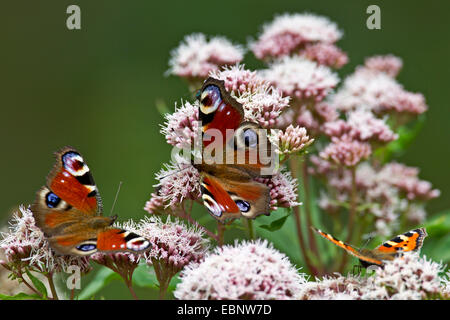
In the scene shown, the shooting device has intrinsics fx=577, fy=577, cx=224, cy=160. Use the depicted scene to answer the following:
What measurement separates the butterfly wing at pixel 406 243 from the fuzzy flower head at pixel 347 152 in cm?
89

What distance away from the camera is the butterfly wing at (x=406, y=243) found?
6.92 ft

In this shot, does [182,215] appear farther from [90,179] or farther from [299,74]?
[299,74]

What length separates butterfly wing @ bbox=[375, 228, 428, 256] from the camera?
2109 mm

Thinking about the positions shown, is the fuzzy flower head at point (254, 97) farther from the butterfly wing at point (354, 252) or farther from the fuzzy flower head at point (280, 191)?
the butterfly wing at point (354, 252)

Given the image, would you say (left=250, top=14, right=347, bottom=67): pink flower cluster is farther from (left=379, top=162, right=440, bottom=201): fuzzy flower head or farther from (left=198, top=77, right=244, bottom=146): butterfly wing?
(left=198, top=77, right=244, bottom=146): butterfly wing

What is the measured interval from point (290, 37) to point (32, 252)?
2.08 m

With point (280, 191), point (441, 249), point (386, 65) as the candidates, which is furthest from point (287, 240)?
point (386, 65)

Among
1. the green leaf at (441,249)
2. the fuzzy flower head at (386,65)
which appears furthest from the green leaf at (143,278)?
the fuzzy flower head at (386,65)

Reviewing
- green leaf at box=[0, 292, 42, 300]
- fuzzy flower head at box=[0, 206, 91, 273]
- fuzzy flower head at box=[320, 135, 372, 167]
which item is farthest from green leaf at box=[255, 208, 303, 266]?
green leaf at box=[0, 292, 42, 300]

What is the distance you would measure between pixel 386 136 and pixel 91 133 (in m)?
4.48

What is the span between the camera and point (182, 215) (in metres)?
2.47

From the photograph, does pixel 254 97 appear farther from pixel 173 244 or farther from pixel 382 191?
→ pixel 382 191
